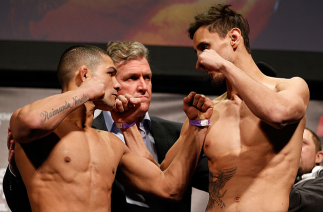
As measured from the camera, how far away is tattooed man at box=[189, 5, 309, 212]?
173cm

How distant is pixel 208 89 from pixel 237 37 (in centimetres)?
134

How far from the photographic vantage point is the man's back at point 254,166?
6.18 ft

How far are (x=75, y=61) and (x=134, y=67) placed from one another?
87cm

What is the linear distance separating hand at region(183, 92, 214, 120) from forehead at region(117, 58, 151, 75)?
2.48ft

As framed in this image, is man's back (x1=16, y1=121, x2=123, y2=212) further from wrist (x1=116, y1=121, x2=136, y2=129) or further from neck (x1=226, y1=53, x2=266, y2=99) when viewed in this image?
neck (x1=226, y1=53, x2=266, y2=99)

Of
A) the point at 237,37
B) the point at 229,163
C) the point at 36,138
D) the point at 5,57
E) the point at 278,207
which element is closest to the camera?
the point at 36,138

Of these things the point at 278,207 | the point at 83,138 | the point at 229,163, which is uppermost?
the point at 83,138

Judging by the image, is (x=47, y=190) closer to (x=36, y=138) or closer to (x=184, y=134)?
(x=36, y=138)

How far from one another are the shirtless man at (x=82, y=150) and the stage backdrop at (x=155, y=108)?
1.33 metres

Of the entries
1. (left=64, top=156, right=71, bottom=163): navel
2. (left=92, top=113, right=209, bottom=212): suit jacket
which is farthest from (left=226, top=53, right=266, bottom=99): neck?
(left=64, top=156, right=71, bottom=163): navel

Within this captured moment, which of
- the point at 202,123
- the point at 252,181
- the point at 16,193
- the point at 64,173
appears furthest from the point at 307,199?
the point at 16,193

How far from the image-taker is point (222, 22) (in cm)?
228

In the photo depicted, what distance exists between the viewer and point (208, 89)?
358cm

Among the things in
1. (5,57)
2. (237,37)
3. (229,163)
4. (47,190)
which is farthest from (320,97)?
(5,57)
